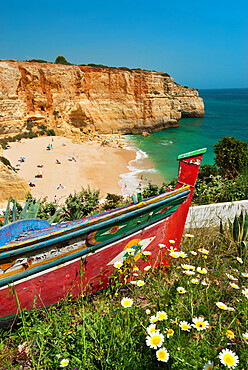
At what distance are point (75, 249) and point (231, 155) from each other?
367 inches

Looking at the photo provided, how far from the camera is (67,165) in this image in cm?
1944

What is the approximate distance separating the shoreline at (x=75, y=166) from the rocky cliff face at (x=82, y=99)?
3728 mm

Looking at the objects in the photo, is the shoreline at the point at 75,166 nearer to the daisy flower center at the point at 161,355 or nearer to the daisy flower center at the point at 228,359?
the daisy flower center at the point at 161,355

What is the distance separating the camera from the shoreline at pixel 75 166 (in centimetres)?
1488

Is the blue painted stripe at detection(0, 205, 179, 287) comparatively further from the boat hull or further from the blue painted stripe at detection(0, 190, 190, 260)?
the blue painted stripe at detection(0, 190, 190, 260)

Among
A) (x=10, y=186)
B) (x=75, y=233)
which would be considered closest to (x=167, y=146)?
(x=10, y=186)

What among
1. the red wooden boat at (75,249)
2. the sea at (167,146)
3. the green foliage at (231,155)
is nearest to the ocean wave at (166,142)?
the sea at (167,146)

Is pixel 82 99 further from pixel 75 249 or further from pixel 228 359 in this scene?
pixel 228 359

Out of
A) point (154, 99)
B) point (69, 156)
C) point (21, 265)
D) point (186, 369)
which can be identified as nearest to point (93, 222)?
point (21, 265)

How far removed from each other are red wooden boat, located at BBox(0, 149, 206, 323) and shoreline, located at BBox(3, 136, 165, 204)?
937cm

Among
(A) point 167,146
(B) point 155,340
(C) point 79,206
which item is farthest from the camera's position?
Result: (A) point 167,146

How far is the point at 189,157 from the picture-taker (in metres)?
3.54

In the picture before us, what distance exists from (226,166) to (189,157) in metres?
7.88

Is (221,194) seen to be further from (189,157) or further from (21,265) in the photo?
(21,265)
